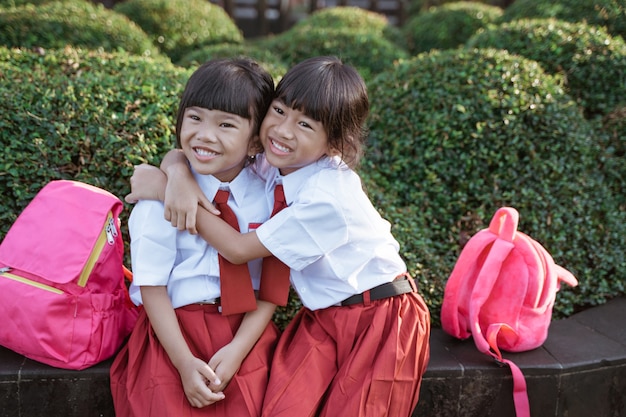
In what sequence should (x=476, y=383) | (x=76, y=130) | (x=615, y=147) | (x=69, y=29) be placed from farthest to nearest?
(x=69, y=29) → (x=615, y=147) → (x=76, y=130) → (x=476, y=383)

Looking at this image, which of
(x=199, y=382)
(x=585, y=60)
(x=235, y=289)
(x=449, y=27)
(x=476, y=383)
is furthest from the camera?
(x=449, y=27)

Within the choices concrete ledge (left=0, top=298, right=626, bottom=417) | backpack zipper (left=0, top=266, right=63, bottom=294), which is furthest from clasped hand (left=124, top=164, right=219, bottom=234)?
concrete ledge (left=0, top=298, right=626, bottom=417)

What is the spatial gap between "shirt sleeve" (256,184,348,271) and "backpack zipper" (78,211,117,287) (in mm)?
545

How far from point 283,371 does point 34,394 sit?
2.83 ft

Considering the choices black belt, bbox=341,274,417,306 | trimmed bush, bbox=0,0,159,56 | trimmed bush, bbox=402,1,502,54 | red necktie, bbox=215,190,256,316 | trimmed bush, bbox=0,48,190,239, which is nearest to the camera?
red necktie, bbox=215,190,256,316

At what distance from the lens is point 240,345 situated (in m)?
2.04

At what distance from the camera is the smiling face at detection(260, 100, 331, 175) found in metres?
2.02

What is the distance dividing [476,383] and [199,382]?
3.47 feet

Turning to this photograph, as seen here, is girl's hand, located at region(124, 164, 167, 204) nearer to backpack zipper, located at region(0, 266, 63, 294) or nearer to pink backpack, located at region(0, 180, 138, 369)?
pink backpack, located at region(0, 180, 138, 369)

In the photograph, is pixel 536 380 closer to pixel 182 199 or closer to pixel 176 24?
pixel 182 199

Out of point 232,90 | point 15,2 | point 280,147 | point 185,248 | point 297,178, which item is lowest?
point 15,2

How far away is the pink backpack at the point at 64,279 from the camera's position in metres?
2.08

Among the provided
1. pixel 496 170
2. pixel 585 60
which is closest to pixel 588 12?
pixel 585 60

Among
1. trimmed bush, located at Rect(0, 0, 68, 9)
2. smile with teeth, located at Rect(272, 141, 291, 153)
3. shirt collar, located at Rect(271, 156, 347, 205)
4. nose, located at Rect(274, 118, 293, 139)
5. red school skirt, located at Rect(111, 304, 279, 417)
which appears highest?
nose, located at Rect(274, 118, 293, 139)
